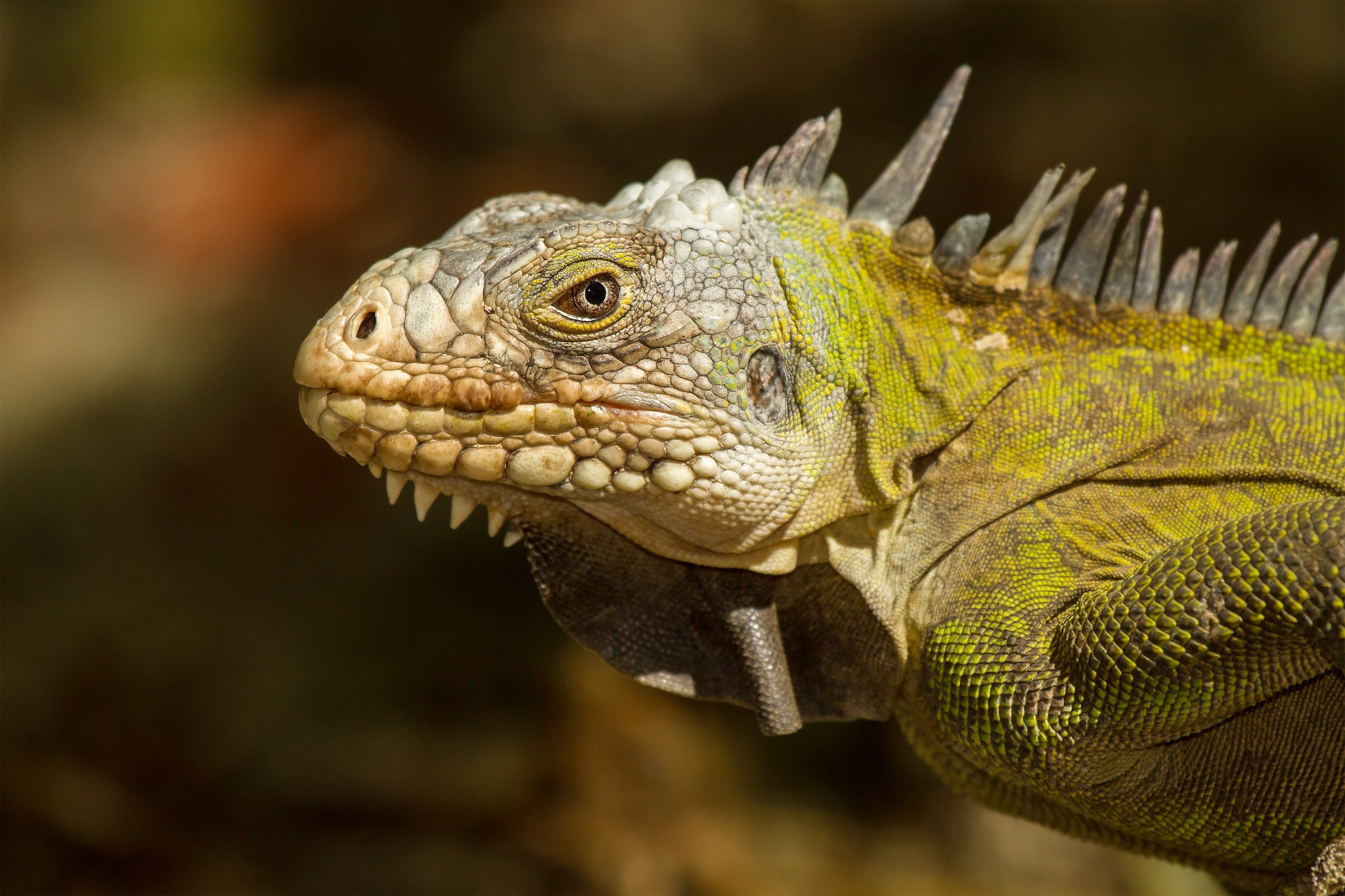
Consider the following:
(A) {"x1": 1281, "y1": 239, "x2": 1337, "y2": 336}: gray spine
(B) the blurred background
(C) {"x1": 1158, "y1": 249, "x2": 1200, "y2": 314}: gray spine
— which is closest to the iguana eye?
(C) {"x1": 1158, "y1": 249, "x2": 1200, "y2": 314}: gray spine

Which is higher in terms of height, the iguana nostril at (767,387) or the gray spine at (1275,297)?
the gray spine at (1275,297)

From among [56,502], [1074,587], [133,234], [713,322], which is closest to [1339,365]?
[1074,587]

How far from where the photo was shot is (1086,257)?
2770 mm

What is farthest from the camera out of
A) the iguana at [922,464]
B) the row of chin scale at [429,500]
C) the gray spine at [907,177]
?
the gray spine at [907,177]

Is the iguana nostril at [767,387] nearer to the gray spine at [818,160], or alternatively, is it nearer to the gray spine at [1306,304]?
the gray spine at [818,160]

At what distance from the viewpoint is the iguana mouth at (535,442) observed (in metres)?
2.34

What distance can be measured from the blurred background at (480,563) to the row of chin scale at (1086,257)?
307 cm

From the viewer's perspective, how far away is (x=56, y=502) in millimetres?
7820

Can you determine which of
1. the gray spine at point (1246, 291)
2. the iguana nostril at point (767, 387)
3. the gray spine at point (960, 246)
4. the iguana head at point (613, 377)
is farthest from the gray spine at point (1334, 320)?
the iguana nostril at point (767, 387)

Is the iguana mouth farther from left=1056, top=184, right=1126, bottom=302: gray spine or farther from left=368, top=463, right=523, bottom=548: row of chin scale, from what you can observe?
left=1056, top=184, right=1126, bottom=302: gray spine

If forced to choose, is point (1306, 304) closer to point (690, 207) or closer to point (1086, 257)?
point (1086, 257)

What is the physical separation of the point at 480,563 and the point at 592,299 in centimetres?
478

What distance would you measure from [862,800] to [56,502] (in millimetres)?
6118

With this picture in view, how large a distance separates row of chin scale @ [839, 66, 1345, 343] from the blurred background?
307 centimetres
